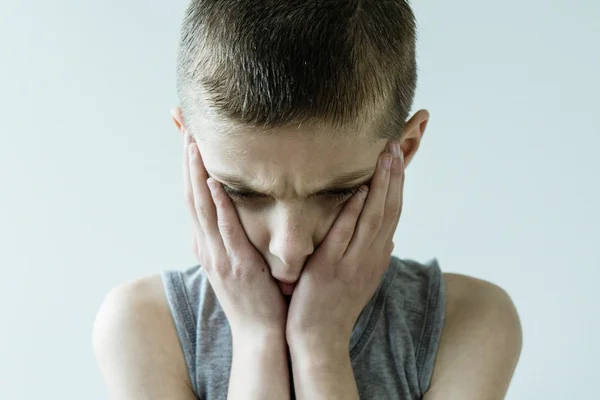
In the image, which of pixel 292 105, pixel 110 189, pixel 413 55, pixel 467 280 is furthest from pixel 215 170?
pixel 110 189

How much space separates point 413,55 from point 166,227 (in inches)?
31.8

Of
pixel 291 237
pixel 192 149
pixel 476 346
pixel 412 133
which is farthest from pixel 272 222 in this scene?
pixel 476 346

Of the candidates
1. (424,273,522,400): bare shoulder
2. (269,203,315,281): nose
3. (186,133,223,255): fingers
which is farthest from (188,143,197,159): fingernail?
(424,273,522,400): bare shoulder

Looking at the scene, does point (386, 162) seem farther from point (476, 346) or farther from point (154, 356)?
point (154, 356)

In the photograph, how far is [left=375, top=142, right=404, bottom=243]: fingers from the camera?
1.17 metres

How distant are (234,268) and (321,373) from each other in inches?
7.2

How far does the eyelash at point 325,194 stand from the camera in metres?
1.10

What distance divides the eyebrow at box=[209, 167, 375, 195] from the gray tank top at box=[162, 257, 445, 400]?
0.28m

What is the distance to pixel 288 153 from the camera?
102cm

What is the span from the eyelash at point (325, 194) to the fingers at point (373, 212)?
0.03m

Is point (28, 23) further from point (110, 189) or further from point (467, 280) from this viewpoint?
point (467, 280)

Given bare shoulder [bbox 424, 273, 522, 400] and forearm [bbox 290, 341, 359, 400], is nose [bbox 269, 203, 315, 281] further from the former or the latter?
bare shoulder [bbox 424, 273, 522, 400]

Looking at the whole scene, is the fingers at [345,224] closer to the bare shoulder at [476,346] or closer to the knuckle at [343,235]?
the knuckle at [343,235]

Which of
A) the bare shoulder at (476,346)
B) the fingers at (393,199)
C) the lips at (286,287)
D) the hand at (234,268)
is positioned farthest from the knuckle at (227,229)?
the bare shoulder at (476,346)
